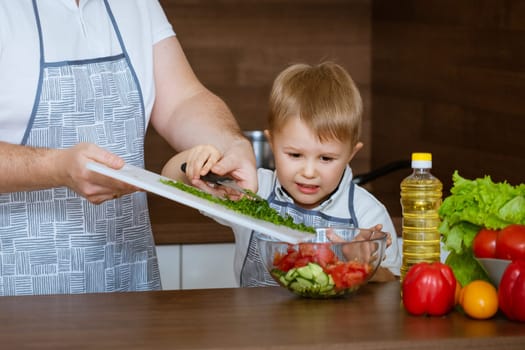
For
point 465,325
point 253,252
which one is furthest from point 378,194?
point 465,325

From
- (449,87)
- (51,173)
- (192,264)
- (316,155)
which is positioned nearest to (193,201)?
(51,173)

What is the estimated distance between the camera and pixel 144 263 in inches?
79.3

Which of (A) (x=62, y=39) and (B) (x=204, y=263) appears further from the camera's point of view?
(B) (x=204, y=263)

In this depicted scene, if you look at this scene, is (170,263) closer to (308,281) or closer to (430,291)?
(308,281)

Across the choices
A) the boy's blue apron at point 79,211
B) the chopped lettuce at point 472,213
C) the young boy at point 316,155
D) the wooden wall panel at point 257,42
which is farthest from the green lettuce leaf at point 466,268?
the wooden wall panel at point 257,42

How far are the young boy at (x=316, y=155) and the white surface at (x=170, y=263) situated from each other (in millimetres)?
572

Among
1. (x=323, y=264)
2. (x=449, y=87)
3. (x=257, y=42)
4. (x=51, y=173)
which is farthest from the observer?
(x=257, y=42)

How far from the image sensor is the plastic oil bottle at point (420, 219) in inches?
68.0

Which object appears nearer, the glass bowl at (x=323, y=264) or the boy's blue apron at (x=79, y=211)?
the glass bowl at (x=323, y=264)

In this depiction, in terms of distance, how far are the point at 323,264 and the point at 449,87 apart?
145cm

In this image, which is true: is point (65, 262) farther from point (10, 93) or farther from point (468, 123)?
point (468, 123)

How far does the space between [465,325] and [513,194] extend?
23cm

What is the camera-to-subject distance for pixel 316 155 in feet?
6.32

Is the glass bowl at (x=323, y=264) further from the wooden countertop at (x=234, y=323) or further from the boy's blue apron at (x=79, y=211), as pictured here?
the boy's blue apron at (x=79, y=211)
